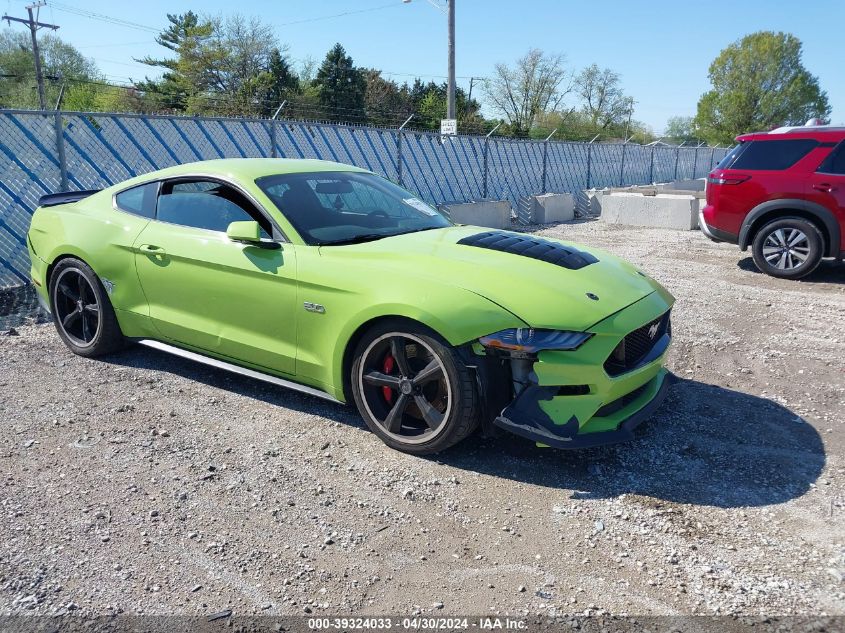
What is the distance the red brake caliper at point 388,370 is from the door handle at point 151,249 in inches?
70.8

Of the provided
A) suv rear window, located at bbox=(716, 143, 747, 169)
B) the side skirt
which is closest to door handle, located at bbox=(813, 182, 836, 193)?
suv rear window, located at bbox=(716, 143, 747, 169)

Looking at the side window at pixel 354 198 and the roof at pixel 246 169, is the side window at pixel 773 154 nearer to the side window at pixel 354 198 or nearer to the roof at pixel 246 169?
the side window at pixel 354 198

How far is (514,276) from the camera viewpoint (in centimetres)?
342

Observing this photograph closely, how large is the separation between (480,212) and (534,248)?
33.2 feet

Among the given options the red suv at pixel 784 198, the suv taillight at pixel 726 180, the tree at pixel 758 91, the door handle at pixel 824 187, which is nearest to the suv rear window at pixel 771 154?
the red suv at pixel 784 198

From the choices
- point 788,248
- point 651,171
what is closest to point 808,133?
point 788,248

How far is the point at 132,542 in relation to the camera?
281 centimetres

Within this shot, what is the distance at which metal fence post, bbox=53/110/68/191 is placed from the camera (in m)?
8.07

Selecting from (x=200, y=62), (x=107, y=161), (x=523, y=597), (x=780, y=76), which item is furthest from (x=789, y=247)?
(x=780, y=76)

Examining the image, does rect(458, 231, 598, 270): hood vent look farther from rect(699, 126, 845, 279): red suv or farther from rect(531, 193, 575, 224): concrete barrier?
rect(531, 193, 575, 224): concrete barrier

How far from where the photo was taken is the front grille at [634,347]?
3.31 metres

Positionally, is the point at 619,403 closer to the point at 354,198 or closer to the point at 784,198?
the point at 354,198

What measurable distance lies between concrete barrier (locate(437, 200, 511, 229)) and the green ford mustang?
8.17m

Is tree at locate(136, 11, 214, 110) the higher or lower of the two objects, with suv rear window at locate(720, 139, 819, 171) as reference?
higher
